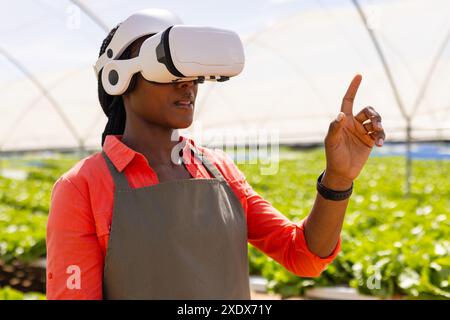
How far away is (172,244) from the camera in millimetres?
1157

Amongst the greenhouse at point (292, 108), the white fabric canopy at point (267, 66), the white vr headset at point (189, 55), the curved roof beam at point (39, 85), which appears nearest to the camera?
the white vr headset at point (189, 55)

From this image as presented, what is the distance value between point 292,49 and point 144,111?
29.1 feet

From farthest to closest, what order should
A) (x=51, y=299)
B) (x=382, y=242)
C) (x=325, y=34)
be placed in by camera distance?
(x=325, y=34) → (x=382, y=242) → (x=51, y=299)

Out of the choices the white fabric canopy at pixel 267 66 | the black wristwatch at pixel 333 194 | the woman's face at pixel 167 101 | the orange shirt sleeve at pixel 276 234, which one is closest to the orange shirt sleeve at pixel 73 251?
the woman's face at pixel 167 101

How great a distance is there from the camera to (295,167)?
1191 cm

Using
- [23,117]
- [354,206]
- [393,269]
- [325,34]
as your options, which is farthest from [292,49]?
[393,269]

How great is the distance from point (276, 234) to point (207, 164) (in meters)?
0.23

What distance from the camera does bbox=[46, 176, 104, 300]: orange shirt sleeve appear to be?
3.68 ft

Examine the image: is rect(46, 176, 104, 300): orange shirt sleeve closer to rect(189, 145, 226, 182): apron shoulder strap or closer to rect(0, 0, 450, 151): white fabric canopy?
rect(189, 145, 226, 182): apron shoulder strap

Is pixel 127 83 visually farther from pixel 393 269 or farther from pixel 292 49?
pixel 292 49

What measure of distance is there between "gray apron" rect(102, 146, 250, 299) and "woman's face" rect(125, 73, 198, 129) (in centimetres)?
13

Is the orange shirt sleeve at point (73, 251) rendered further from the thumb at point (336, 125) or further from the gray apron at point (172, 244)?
the thumb at point (336, 125)

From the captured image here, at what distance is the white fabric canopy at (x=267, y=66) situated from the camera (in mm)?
7605

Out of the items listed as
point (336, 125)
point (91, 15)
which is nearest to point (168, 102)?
point (336, 125)
